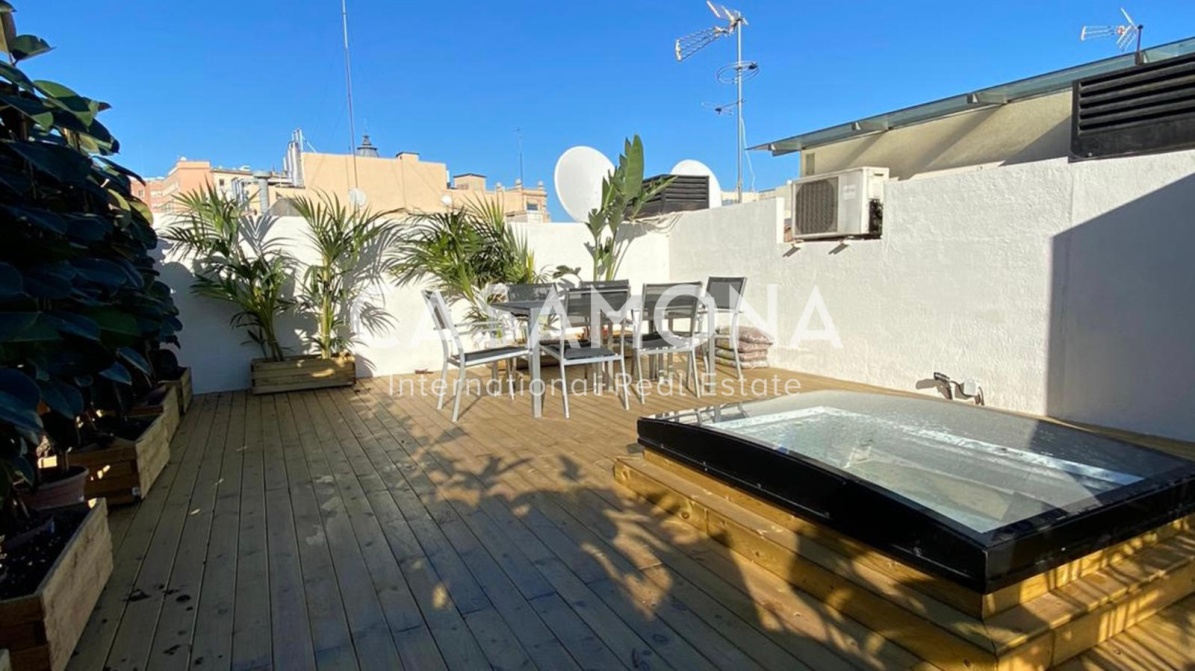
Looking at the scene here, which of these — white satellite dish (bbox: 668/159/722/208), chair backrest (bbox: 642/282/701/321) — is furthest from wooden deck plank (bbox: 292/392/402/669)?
white satellite dish (bbox: 668/159/722/208)

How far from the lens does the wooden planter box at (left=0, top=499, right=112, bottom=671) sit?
161 cm

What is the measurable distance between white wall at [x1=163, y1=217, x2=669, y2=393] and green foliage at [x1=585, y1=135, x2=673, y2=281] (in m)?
0.35

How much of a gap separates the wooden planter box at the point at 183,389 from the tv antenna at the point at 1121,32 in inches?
394

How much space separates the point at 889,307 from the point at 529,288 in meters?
3.25

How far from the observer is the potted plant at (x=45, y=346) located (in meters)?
1.60

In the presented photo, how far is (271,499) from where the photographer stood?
3.09 meters

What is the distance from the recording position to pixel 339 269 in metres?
6.14

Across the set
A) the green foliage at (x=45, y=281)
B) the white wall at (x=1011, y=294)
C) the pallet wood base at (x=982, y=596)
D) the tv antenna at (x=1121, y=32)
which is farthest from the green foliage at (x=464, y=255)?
the tv antenna at (x=1121, y=32)

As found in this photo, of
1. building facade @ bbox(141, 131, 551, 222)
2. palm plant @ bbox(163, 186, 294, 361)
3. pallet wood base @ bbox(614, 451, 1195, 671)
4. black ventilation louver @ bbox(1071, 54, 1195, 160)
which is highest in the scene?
building facade @ bbox(141, 131, 551, 222)

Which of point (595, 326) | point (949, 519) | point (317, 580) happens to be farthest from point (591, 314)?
point (949, 519)

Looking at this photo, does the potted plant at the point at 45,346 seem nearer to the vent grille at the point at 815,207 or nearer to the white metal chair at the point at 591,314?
the white metal chair at the point at 591,314

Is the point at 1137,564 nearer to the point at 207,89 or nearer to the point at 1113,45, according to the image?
the point at 1113,45

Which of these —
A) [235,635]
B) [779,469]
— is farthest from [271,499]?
[779,469]

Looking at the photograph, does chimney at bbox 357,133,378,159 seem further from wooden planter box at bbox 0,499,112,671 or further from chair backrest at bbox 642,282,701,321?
wooden planter box at bbox 0,499,112,671
